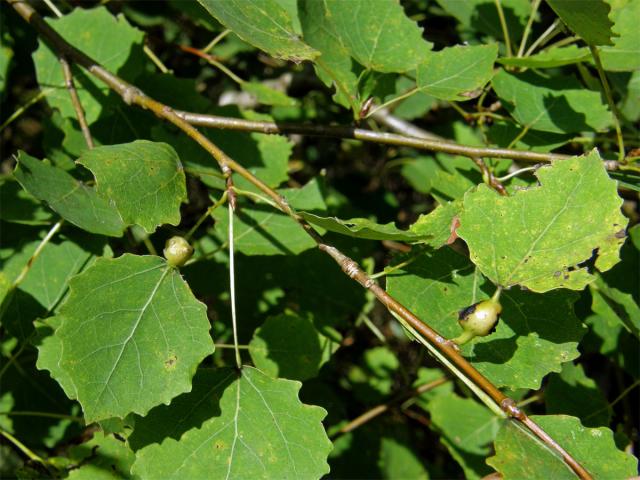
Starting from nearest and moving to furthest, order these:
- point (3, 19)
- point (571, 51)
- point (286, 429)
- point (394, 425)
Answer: point (286, 429) → point (571, 51) → point (3, 19) → point (394, 425)

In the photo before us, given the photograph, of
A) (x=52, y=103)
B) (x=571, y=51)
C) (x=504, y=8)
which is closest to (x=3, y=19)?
(x=52, y=103)

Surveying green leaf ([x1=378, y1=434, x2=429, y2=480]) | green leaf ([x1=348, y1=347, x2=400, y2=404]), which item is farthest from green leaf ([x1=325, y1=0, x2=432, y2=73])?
green leaf ([x1=378, y1=434, x2=429, y2=480])

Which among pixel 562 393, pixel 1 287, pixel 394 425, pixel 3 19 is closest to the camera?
pixel 1 287

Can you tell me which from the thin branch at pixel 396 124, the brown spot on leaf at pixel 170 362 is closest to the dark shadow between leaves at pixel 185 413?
the brown spot on leaf at pixel 170 362

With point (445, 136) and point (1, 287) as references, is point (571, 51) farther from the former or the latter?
point (1, 287)

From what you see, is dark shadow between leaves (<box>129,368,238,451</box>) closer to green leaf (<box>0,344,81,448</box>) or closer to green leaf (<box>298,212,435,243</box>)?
green leaf (<box>298,212,435,243</box>)

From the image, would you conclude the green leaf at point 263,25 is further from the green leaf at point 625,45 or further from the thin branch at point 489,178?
the green leaf at point 625,45
